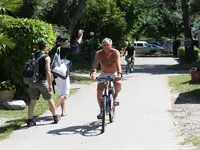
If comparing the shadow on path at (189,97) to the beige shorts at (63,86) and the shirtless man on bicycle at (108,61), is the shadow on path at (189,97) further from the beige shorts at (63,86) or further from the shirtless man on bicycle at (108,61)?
the beige shorts at (63,86)

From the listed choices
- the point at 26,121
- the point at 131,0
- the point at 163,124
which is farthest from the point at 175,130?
the point at 131,0

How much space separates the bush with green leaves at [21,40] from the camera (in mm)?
10586

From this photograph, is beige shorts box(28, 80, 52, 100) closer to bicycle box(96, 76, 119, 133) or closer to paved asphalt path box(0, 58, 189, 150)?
paved asphalt path box(0, 58, 189, 150)

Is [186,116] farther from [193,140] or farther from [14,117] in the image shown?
[14,117]

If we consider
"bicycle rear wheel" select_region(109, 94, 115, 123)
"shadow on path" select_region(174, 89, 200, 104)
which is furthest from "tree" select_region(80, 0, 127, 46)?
"bicycle rear wheel" select_region(109, 94, 115, 123)

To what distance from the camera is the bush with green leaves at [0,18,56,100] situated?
10586 mm

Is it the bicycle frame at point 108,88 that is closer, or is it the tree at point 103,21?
the bicycle frame at point 108,88

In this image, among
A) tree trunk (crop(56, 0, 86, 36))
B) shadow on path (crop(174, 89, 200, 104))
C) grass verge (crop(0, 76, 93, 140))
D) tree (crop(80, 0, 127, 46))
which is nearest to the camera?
grass verge (crop(0, 76, 93, 140))

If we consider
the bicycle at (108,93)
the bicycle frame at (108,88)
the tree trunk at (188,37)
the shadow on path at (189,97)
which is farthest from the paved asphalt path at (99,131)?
the tree trunk at (188,37)

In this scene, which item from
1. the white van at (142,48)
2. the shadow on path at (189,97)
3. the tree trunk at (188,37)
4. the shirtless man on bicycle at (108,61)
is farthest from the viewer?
the white van at (142,48)

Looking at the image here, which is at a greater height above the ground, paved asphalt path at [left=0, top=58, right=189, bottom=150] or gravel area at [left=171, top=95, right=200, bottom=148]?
paved asphalt path at [left=0, top=58, right=189, bottom=150]

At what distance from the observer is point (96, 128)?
312 inches

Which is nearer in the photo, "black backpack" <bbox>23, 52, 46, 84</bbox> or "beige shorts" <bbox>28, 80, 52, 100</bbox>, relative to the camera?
"black backpack" <bbox>23, 52, 46, 84</bbox>

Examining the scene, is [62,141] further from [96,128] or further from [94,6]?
[94,6]
